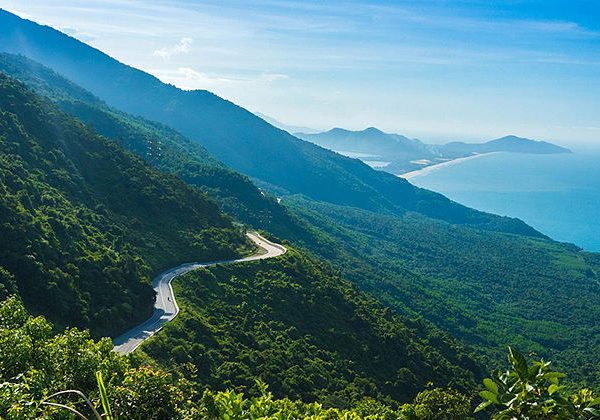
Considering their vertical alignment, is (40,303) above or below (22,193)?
below

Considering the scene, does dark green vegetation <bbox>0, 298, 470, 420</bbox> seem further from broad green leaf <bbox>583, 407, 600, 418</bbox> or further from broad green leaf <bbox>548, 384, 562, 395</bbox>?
broad green leaf <bbox>583, 407, 600, 418</bbox>

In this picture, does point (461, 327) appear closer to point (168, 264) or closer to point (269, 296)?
point (269, 296)

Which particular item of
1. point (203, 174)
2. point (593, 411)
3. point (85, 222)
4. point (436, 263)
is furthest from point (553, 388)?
point (436, 263)

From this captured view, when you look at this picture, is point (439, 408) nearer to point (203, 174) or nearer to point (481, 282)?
point (203, 174)

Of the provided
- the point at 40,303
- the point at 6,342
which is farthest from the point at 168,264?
the point at 6,342

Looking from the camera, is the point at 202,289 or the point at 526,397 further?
the point at 202,289

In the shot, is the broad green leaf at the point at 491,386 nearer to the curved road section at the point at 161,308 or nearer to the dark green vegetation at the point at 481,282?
the curved road section at the point at 161,308
